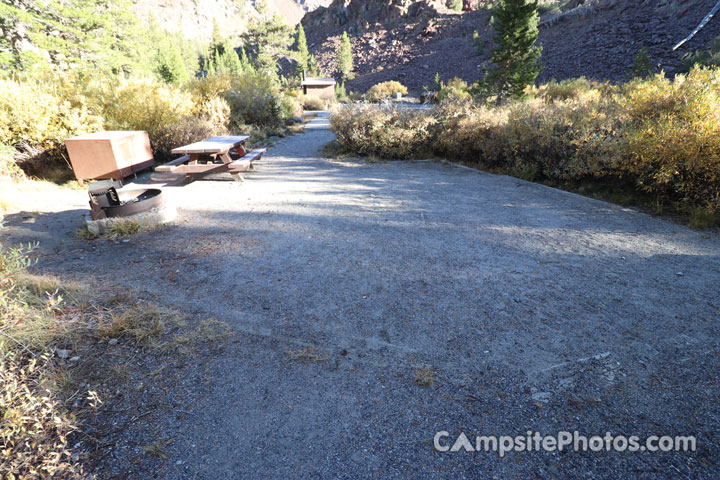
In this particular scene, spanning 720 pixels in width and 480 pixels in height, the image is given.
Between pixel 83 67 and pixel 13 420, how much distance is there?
23.1m

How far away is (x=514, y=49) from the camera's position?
52.9ft

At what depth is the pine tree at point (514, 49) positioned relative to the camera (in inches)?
607

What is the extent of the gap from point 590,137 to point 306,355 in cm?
692

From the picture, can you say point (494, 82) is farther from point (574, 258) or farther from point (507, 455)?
point (507, 455)

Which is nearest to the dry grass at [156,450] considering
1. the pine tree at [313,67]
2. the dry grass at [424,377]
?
the dry grass at [424,377]

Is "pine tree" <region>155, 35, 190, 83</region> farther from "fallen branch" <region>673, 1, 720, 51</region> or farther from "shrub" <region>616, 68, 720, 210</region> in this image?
"fallen branch" <region>673, 1, 720, 51</region>

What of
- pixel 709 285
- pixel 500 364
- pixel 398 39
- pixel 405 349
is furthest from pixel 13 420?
pixel 398 39

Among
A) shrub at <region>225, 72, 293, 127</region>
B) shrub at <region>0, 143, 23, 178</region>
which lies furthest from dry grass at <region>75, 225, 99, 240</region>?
shrub at <region>225, 72, 293, 127</region>

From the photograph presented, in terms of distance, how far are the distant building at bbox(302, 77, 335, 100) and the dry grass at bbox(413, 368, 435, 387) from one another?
37146mm

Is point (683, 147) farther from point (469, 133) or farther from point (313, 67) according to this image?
point (313, 67)

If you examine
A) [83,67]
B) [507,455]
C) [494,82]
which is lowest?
[507,455]

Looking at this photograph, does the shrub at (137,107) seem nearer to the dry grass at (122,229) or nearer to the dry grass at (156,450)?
the dry grass at (122,229)

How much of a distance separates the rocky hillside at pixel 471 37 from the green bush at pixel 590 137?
1514cm

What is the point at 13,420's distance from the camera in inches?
66.9
